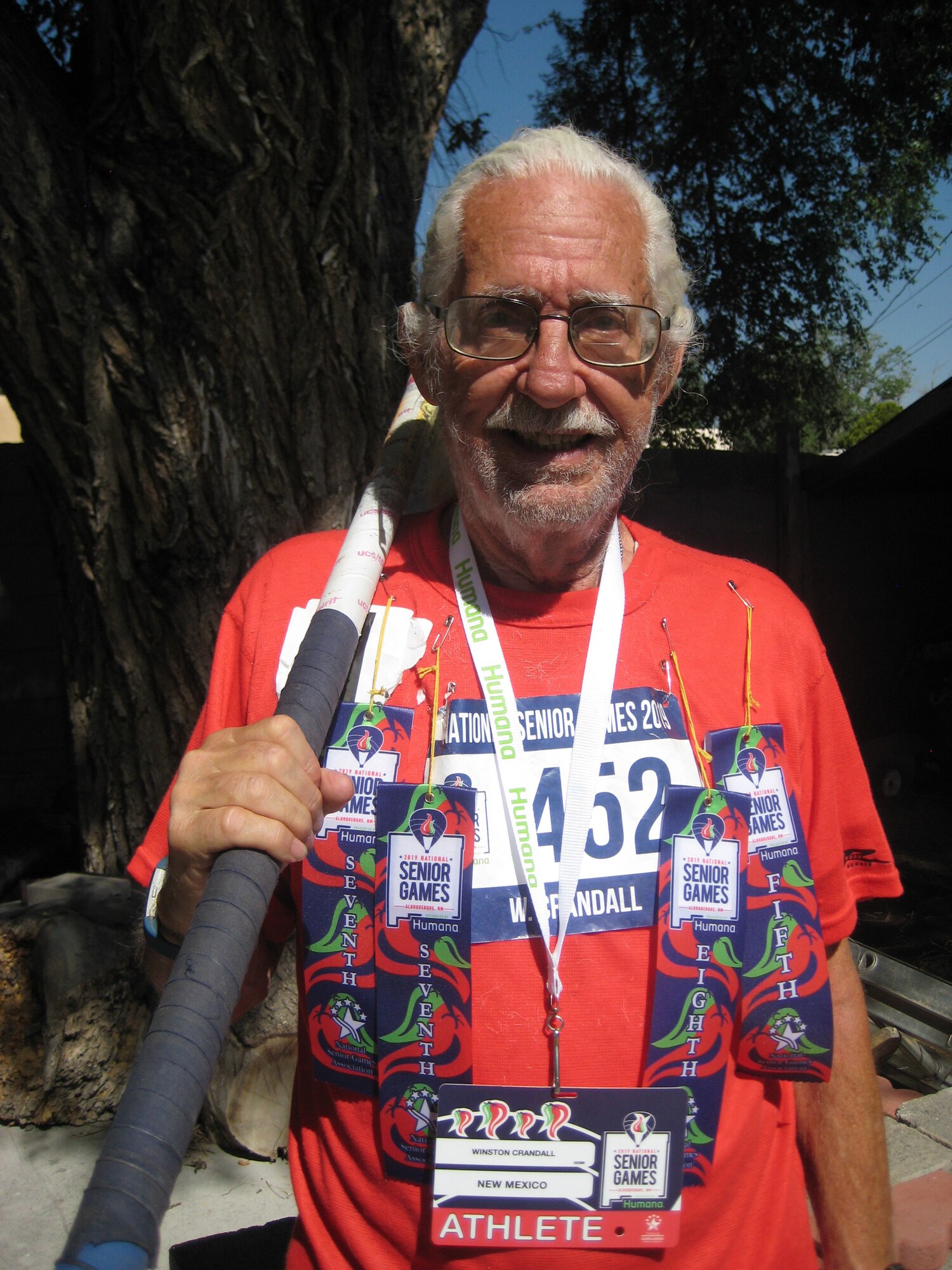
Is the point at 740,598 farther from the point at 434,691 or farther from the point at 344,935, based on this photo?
the point at 344,935

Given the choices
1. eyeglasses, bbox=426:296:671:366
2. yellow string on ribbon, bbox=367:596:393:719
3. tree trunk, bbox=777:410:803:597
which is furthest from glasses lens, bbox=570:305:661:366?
tree trunk, bbox=777:410:803:597

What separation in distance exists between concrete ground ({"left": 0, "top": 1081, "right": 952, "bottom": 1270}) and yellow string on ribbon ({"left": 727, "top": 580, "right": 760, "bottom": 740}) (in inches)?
84.4

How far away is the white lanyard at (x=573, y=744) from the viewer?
1330mm

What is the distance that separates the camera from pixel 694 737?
145cm

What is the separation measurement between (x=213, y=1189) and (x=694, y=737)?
2575 millimetres

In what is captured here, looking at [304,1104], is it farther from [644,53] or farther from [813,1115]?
[644,53]

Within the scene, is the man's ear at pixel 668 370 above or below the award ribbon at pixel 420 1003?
above

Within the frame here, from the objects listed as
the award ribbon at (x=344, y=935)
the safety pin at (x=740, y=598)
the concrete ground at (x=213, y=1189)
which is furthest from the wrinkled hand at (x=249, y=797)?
the concrete ground at (x=213, y=1189)

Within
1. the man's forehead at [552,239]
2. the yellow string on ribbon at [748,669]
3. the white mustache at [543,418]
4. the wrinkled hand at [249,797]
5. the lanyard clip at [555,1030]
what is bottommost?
the lanyard clip at [555,1030]

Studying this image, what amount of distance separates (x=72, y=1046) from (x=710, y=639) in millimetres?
2819

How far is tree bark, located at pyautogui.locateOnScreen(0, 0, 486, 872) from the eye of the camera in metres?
2.48

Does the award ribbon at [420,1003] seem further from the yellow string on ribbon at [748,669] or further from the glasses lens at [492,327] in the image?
the glasses lens at [492,327]

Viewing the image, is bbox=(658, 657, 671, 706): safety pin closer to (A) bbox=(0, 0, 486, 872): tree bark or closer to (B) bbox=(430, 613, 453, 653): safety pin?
(B) bbox=(430, 613, 453, 653): safety pin

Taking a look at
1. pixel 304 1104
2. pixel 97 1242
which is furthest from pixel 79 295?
pixel 97 1242
